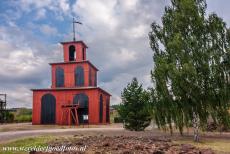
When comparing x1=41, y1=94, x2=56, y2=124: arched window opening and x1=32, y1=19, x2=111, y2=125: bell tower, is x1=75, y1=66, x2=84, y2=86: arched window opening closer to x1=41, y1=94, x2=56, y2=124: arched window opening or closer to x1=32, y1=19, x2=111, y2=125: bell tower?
x1=32, y1=19, x2=111, y2=125: bell tower

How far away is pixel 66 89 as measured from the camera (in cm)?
6656

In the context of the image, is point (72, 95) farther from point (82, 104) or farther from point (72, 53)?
point (72, 53)

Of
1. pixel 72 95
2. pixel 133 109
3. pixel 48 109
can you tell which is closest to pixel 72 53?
pixel 72 95

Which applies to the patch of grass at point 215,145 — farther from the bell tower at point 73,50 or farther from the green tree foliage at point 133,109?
the bell tower at point 73,50

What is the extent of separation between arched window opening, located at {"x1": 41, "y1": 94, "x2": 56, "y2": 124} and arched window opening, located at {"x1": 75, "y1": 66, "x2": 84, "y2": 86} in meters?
5.28

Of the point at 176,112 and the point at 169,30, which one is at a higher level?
the point at 169,30

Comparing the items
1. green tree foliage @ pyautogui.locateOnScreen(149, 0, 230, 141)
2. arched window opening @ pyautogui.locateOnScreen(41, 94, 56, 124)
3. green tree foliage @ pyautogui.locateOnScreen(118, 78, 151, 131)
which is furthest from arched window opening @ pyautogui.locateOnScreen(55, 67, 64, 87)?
green tree foliage @ pyautogui.locateOnScreen(149, 0, 230, 141)

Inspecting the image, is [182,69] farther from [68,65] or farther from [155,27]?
[68,65]

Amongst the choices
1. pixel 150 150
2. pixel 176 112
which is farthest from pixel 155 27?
pixel 150 150

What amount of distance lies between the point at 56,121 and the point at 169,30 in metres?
38.1

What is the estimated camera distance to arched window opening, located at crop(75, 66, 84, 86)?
68.9 meters

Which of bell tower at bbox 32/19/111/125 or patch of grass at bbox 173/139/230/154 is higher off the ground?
bell tower at bbox 32/19/111/125

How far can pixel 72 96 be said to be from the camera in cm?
6612

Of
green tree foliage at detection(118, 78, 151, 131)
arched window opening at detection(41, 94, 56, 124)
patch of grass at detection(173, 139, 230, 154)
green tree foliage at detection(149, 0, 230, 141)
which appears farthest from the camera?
arched window opening at detection(41, 94, 56, 124)
